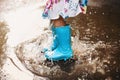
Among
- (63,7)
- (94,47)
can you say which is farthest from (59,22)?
(94,47)

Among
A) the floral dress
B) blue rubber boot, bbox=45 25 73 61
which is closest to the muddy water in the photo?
blue rubber boot, bbox=45 25 73 61

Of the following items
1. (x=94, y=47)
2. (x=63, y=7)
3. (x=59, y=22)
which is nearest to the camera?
(x=63, y=7)

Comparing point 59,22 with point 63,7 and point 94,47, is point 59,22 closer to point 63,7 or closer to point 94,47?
point 63,7

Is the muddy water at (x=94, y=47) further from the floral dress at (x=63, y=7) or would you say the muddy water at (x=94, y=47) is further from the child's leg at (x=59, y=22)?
the floral dress at (x=63, y=7)

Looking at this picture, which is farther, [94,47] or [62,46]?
[94,47]

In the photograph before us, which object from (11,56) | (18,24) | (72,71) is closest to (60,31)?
(72,71)

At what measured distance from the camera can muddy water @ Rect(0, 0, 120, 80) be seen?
314 centimetres

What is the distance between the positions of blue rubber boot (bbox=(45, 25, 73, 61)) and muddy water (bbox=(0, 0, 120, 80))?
0.24 feet

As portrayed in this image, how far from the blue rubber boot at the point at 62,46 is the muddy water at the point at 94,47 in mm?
74

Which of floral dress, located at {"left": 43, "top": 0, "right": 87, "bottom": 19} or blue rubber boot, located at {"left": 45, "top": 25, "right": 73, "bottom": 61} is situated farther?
blue rubber boot, located at {"left": 45, "top": 25, "right": 73, "bottom": 61}

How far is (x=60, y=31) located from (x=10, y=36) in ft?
2.89

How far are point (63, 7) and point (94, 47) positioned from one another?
73cm

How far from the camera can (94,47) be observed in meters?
3.55

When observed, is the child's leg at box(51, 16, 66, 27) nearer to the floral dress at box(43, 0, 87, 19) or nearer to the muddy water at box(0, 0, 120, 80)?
the floral dress at box(43, 0, 87, 19)
